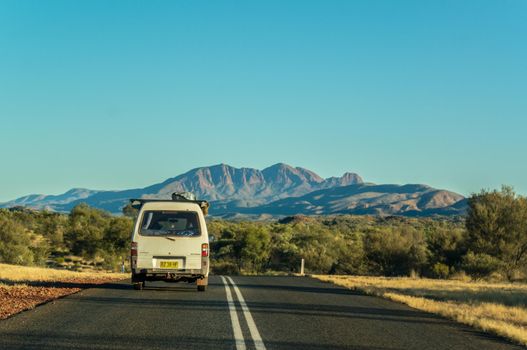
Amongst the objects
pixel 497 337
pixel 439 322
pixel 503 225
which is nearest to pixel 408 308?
pixel 439 322

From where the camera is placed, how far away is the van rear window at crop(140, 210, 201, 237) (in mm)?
16422

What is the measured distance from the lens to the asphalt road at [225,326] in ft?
30.4

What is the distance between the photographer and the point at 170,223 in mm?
16812

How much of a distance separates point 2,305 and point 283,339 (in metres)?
6.27

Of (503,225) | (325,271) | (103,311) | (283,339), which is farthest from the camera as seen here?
(325,271)

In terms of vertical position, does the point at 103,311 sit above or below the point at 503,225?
below

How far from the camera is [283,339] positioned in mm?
9727

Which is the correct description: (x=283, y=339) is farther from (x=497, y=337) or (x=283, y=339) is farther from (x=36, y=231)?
(x=36, y=231)

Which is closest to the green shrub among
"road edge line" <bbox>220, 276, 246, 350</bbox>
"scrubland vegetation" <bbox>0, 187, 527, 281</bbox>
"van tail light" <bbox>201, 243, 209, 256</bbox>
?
"scrubland vegetation" <bbox>0, 187, 527, 281</bbox>

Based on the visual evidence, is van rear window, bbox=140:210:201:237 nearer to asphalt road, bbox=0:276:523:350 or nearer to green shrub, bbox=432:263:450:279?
asphalt road, bbox=0:276:523:350

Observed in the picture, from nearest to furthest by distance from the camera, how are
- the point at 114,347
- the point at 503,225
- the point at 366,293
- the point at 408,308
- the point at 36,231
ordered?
the point at 114,347 < the point at 408,308 < the point at 366,293 < the point at 503,225 < the point at 36,231

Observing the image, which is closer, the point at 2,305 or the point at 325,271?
the point at 2,305

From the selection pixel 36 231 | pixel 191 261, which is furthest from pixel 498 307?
pixel 36 231

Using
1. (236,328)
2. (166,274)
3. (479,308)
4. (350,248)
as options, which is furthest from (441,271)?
(236,328)
